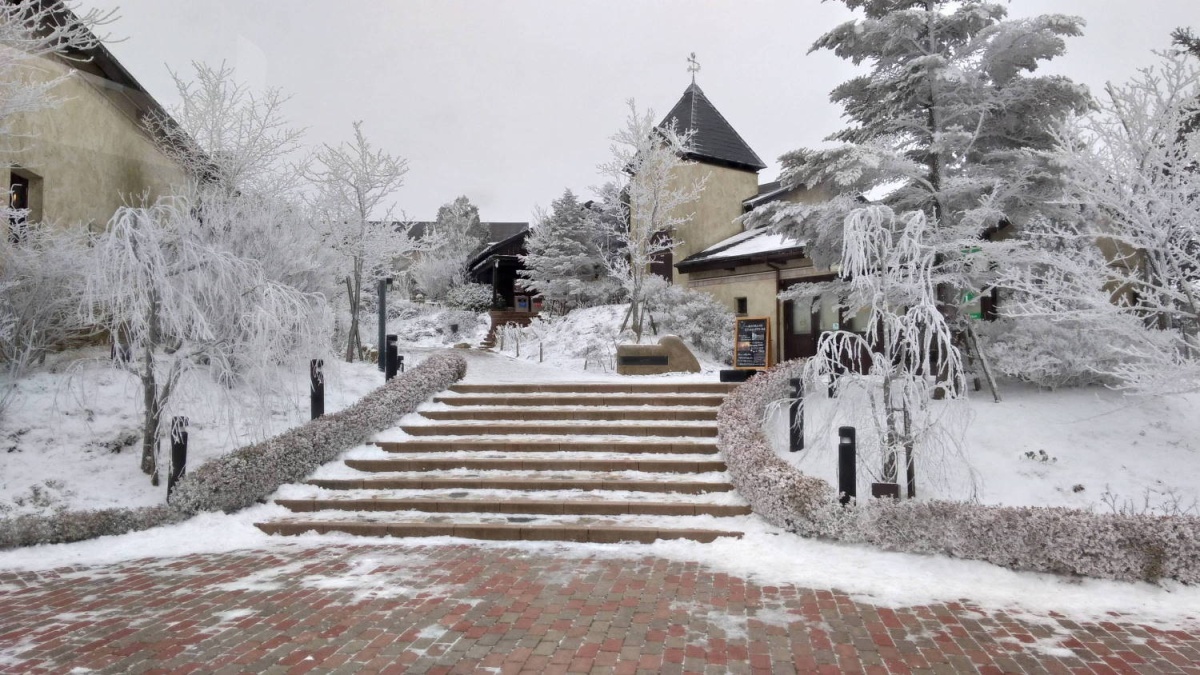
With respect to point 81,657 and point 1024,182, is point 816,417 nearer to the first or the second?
point 1024,182

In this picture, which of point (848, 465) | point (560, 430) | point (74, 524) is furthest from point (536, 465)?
point (74, 524)

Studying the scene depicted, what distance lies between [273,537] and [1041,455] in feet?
29.4

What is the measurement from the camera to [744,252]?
18859 millimetres

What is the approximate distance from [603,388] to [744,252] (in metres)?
8.67

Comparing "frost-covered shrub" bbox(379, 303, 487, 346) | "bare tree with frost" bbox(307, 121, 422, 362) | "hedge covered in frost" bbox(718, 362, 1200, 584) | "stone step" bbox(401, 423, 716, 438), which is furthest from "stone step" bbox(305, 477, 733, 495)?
"frost-covered shrub" bbox(379, 303, 487, 346)

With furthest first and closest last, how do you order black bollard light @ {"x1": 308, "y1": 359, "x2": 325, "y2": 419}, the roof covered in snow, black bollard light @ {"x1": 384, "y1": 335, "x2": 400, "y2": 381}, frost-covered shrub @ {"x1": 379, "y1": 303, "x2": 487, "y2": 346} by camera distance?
frost-covered shrub @ {"x1": 379, "y1": 303, "x2": 487, "y2": 346} < the roof covered in snow < black bollard light @ {"x1": 384, "y1": 335, "x2": 400, "y2": 381} < black bollard light @ {"x1": 308, "y1": 359, "x2": 325, "y2": 419}

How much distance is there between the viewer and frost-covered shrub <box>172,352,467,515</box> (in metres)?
7.35

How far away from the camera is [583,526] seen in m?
6.85

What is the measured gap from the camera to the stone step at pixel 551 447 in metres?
9.22

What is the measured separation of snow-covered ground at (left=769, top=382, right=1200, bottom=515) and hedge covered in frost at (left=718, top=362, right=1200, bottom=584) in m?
0.87

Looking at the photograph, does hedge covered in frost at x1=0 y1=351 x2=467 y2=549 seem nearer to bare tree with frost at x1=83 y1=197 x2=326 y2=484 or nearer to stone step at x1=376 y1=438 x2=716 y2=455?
stone step at x1=376 y1=438 x2=716 y2=455

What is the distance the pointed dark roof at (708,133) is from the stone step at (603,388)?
39.7 ft

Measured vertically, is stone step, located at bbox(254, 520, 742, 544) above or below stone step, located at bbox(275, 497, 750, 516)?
below

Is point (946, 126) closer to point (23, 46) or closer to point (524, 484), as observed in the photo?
point (524, 484)
